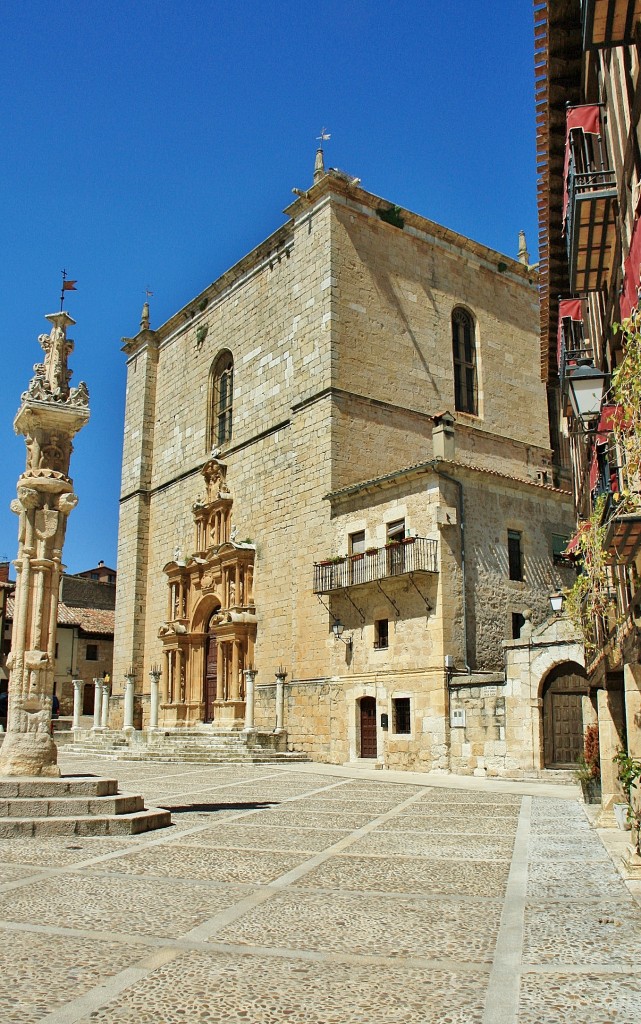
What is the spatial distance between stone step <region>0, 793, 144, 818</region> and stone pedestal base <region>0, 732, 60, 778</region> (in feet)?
1.93

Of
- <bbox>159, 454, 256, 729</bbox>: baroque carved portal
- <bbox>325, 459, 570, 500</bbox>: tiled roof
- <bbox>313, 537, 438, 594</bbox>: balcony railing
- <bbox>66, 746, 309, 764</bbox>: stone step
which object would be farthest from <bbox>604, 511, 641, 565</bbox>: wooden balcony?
<bbox>159, 454, 256, 729</bbox>: baroque carved portal

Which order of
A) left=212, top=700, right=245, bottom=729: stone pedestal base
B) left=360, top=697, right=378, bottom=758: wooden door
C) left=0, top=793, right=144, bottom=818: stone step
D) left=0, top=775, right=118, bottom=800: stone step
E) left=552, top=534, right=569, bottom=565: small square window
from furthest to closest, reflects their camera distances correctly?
left=212, top=700, right=245, bottom=729: stone pedestal base, left=552, top=534, right=569, bottom=565: small square window, left=360, top=697, right=378, bottom=758: wooden door, left=0, top=775, right=118, bottom=800: stone step, left=0, top=793, right=144, bottom=818: stone step

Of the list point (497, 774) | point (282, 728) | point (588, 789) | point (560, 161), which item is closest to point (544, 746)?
point (497, 774)

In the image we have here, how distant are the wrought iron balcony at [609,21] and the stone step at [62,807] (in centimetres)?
811

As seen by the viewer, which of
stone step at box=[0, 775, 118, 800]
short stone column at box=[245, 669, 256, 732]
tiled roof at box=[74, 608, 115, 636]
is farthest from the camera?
tiled roof at box=[74, 608, 115, 636]

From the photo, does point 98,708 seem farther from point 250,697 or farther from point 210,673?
point 250,697

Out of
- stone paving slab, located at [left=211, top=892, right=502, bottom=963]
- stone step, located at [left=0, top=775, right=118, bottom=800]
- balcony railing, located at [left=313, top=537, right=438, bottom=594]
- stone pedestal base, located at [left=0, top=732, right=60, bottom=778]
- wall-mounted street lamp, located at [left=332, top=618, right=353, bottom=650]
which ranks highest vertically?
balcony railing, located at [left=313, top=537, right=438, bottom=594]

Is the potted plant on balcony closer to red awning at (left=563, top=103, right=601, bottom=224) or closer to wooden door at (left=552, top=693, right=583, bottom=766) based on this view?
wooden door at (left=552, top=693, right=583, bottom=766)

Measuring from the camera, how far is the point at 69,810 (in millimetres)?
9133

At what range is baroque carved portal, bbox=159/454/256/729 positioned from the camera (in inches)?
1017

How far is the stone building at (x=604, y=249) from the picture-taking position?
19.2 feet

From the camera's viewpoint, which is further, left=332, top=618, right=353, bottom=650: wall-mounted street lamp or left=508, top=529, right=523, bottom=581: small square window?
left=508, top=529, right=523, bottom=581: small square window

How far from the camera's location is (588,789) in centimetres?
1209

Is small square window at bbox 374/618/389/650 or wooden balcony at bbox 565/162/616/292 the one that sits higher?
wooden balcony at bbox 565/162/616/292
